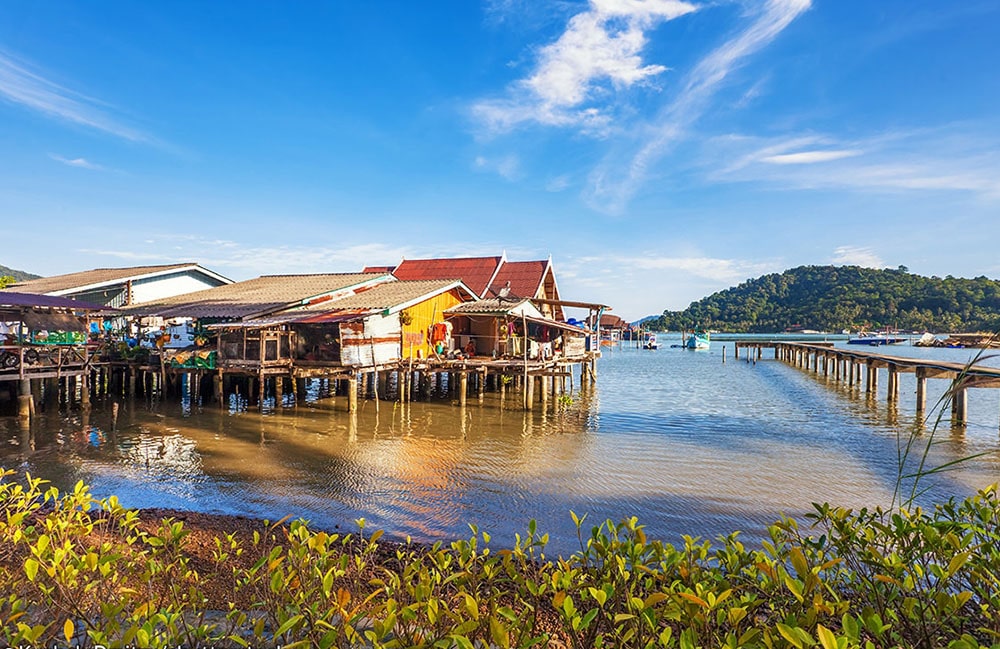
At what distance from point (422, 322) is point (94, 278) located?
1883 centimetres

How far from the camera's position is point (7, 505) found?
505 centimetres

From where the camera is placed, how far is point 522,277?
3516 cm

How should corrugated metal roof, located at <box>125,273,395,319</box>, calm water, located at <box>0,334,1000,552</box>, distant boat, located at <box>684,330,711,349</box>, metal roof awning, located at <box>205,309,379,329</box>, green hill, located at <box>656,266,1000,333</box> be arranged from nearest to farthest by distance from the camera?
calm water, located at <box>0,334,1000,552</box> → metal roof awning, located at <box>205,309,379,329</box> → corrugated metal roof, located at <box>125,273,395,319</box> → distant boat, located at <box>684,330,711,349</box> → green hill, located at <box>656,266,1000,333</box>

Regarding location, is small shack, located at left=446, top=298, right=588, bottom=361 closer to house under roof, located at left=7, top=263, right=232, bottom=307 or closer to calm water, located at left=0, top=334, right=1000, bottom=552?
calm water, located at left=0, top=334, right=1000, bottom=552

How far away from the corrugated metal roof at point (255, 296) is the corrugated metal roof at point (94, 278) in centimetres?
221

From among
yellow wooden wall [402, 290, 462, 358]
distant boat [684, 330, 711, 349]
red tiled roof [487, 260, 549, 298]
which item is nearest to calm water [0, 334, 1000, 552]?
yellow wooden wall [402, 290, 462, 358]

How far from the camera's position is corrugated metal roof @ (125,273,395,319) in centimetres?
2195

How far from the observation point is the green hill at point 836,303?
91.4 meters

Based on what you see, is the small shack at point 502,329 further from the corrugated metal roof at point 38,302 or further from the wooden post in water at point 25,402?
the wooden post in water at point 25,402

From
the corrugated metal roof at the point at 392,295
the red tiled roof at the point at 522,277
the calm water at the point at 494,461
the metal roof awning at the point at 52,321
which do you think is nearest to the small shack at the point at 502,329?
the corrugated metal roof at the point at 392,295

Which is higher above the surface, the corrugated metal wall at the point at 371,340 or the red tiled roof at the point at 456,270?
the red tiled roof at the point at 456,270

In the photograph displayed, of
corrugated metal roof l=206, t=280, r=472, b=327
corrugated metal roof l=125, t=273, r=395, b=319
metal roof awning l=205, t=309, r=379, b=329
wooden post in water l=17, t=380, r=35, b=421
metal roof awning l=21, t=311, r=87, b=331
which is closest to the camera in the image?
wooden post in water l=17, t=380, r=35, b=421

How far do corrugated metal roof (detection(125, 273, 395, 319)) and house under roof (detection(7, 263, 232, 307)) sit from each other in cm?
195

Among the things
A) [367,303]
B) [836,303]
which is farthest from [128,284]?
[836,303]
